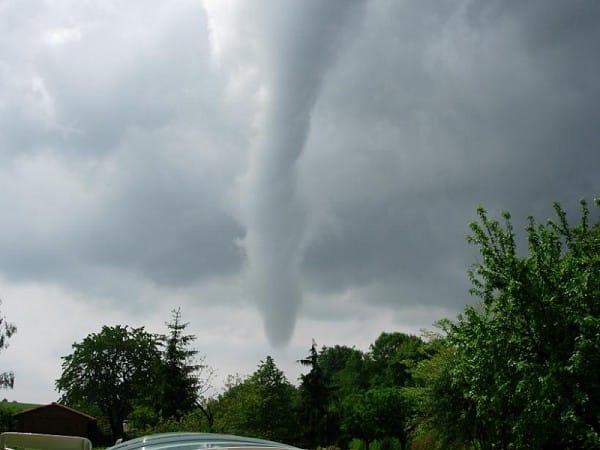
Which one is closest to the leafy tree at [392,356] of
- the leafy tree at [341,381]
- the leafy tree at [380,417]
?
the leafy tree at [341,381]

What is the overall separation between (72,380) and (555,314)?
62.8 metres

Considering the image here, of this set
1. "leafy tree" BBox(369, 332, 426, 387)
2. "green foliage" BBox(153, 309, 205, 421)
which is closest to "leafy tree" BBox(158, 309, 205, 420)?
"green foliage" BBox(153, 309, 205, 421)

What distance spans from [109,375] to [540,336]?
60911mm

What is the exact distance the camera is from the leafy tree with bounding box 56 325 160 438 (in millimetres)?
68250

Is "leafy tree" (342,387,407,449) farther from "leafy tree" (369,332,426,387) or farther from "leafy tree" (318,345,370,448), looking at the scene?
"leafy tree" (369,332,426,387)

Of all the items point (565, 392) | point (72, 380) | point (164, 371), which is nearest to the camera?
point (565, 392)

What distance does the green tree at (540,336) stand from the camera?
16.1 metres

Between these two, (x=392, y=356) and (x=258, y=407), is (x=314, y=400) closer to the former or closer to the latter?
(x=258, y=407)

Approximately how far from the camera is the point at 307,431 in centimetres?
5347

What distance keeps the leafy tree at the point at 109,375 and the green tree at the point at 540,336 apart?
5403cm

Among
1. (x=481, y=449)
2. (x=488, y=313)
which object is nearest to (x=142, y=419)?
(x=481, y=449)

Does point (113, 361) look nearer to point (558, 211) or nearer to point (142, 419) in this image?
A: point (142, 419)

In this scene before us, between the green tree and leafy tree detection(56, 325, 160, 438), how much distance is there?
54.0 m

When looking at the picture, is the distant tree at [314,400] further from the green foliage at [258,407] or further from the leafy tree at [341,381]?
the green foliage at [258,407]
